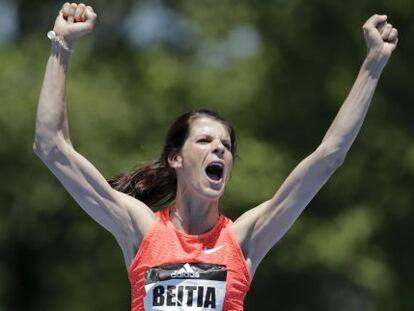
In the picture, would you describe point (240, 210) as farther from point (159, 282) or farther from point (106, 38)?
point (159, 282)

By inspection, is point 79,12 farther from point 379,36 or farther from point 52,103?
point 379,36

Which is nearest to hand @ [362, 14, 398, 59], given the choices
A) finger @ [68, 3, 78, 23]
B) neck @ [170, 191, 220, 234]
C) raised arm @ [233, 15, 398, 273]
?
raised arm @ [233, 15, 398, 273]

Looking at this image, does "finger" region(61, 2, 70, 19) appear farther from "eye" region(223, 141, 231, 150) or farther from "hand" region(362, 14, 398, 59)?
"hand" region(362, 14, 398, 59)

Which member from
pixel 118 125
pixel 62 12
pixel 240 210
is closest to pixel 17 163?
pixel 118 125

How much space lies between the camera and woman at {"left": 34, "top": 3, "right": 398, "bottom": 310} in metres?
6.03

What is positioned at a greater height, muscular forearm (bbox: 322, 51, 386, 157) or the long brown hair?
muscular forearm (bbox: 322, 51, 386, 157)

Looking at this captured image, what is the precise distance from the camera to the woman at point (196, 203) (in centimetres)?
603

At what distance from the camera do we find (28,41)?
15742 mm

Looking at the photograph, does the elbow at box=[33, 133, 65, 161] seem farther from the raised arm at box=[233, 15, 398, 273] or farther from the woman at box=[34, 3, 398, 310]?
the raised arm at box=[233, 15, 398, 273]

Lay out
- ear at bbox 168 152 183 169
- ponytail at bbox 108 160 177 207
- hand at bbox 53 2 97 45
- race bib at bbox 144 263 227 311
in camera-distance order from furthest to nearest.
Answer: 1. ponytail at bbox 108 160 177 207
2. ear at bbox 168 152 183 169
3. hand at bbox 53 2 97 45
4. race bib at bbox 144 263 227 311

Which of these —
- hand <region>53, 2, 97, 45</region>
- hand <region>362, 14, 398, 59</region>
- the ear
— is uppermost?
hand <region>53, 2, 97, 45</region>

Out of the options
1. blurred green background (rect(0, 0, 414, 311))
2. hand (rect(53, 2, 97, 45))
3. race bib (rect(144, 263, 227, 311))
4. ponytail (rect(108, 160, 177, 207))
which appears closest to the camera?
race bib (rect(144, 263, 227, 311))

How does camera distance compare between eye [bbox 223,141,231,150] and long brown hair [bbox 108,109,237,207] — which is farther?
long brown hair [bbox 108,109,237,207]

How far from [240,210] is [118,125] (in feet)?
4.79
